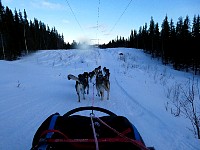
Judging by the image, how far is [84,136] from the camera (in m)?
1.97

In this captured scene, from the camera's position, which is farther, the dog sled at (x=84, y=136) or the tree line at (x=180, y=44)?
the tree line at (x=180, y=44)

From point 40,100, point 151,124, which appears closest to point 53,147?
point 151,124

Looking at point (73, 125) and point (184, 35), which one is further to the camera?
point (184, 35)

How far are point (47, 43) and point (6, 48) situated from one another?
36.2m

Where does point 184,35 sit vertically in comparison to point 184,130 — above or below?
above

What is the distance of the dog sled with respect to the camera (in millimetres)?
1668

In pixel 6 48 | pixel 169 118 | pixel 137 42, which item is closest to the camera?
pixel 169 118

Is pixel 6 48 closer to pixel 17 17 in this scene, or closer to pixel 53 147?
pixel 17 17

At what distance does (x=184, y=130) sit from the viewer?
407 cm

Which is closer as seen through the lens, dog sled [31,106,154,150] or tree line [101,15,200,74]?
dog sled [31,106,154,150]

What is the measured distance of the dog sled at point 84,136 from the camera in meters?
1.67

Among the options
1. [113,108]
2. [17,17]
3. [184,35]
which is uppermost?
[17,17]

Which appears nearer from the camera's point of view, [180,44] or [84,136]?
[84,136]

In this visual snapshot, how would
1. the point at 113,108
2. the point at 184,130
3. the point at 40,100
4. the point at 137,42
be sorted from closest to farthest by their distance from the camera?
the point at 184,130 → the point at 113,108 → the point at 40,100 → the point at 137,42
